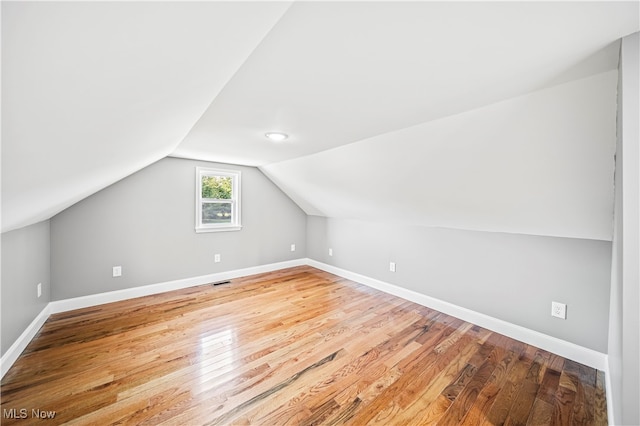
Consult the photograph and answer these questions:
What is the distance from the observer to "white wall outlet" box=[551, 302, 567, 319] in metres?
2.24

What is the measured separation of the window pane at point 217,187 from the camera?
157 inches

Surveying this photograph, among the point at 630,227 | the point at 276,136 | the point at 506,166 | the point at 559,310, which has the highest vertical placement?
the point at 276,136

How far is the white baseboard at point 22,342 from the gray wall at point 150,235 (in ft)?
1.10

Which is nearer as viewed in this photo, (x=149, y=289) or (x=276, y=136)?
(x=276, y=136)

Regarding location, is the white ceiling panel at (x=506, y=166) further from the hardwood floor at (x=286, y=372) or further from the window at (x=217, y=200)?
the window at (x=217, y=200)

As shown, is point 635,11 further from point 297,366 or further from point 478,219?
point 297,366

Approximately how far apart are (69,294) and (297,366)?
9.31ft

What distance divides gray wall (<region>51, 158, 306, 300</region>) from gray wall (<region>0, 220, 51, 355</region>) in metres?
0.21

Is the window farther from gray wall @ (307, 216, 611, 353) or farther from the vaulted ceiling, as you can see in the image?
gray wall @ (307, 216, 611, 353)

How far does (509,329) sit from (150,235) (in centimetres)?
427

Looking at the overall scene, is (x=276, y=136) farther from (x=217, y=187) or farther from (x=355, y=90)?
(x=217, y=187)

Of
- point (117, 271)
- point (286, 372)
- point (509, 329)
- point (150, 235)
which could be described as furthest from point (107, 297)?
point (509, 329)

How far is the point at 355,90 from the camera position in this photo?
151cm

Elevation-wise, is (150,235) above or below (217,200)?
below
